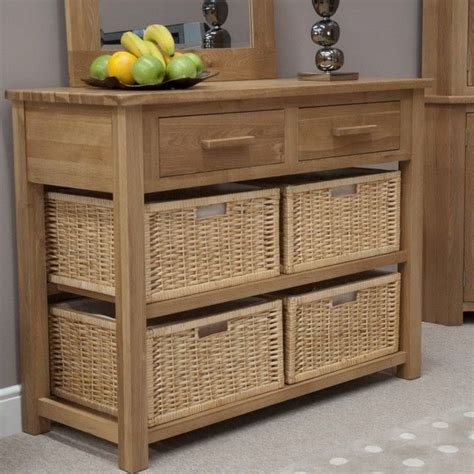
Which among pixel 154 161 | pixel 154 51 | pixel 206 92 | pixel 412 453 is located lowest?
pixel 412 453

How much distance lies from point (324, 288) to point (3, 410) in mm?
966

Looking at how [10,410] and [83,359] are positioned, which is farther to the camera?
[10,410]

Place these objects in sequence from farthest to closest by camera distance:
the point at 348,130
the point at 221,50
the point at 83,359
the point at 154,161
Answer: the point at 221,50 → the point at 348,130 → the point at 83,359 → the point at 154,161

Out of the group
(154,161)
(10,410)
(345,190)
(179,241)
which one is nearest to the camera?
(154,161)

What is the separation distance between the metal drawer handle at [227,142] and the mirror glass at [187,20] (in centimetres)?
50

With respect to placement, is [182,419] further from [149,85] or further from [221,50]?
[221,50]

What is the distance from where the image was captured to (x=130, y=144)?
96.4 inches

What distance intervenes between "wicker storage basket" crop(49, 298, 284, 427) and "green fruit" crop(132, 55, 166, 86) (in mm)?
595

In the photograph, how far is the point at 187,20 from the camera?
10.2 feet

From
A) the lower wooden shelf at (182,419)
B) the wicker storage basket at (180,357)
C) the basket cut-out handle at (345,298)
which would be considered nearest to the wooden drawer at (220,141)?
the wicker storage basket at (180,357)

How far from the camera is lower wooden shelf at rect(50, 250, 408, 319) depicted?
2617 mm

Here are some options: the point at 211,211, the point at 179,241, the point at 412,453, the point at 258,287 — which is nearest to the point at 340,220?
the point at 258,287

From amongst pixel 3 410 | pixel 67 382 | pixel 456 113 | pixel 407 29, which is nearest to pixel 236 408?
pixel 67 382

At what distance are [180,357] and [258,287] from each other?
0.31 meters
